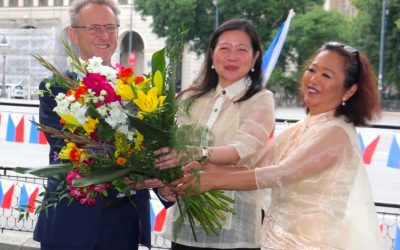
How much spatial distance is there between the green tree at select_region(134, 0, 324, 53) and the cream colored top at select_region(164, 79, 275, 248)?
3329 cm

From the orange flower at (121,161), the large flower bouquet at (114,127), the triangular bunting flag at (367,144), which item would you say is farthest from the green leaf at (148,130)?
the triangular bunting flag at (367,144)

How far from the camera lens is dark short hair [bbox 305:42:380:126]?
206 cm

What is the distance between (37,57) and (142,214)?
734 mm

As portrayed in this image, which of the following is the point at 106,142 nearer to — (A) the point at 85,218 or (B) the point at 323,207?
(A) the point at 85,218

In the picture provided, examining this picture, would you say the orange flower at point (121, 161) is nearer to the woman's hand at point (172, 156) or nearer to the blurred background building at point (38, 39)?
the woman's hand at point (172, 156)

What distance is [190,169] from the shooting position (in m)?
2.02

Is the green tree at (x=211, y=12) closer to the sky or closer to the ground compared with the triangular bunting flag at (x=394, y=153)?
closer to the sky

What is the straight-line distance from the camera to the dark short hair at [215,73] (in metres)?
2.34

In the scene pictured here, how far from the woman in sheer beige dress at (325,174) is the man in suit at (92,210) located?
0.40 meters

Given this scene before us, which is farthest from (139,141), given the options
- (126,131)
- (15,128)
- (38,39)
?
(38,39)

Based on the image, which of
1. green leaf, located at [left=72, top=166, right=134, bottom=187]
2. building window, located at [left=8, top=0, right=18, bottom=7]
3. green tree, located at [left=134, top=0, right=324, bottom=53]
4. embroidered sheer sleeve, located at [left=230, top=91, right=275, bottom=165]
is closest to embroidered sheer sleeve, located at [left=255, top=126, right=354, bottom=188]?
embroidered sheer sleeve, located at [left=230, top=91, right=275, bottom=165]

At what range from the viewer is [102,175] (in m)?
1.89

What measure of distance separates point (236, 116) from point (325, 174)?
47 centimetres

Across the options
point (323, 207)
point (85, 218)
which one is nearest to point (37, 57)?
point (85, 218)
